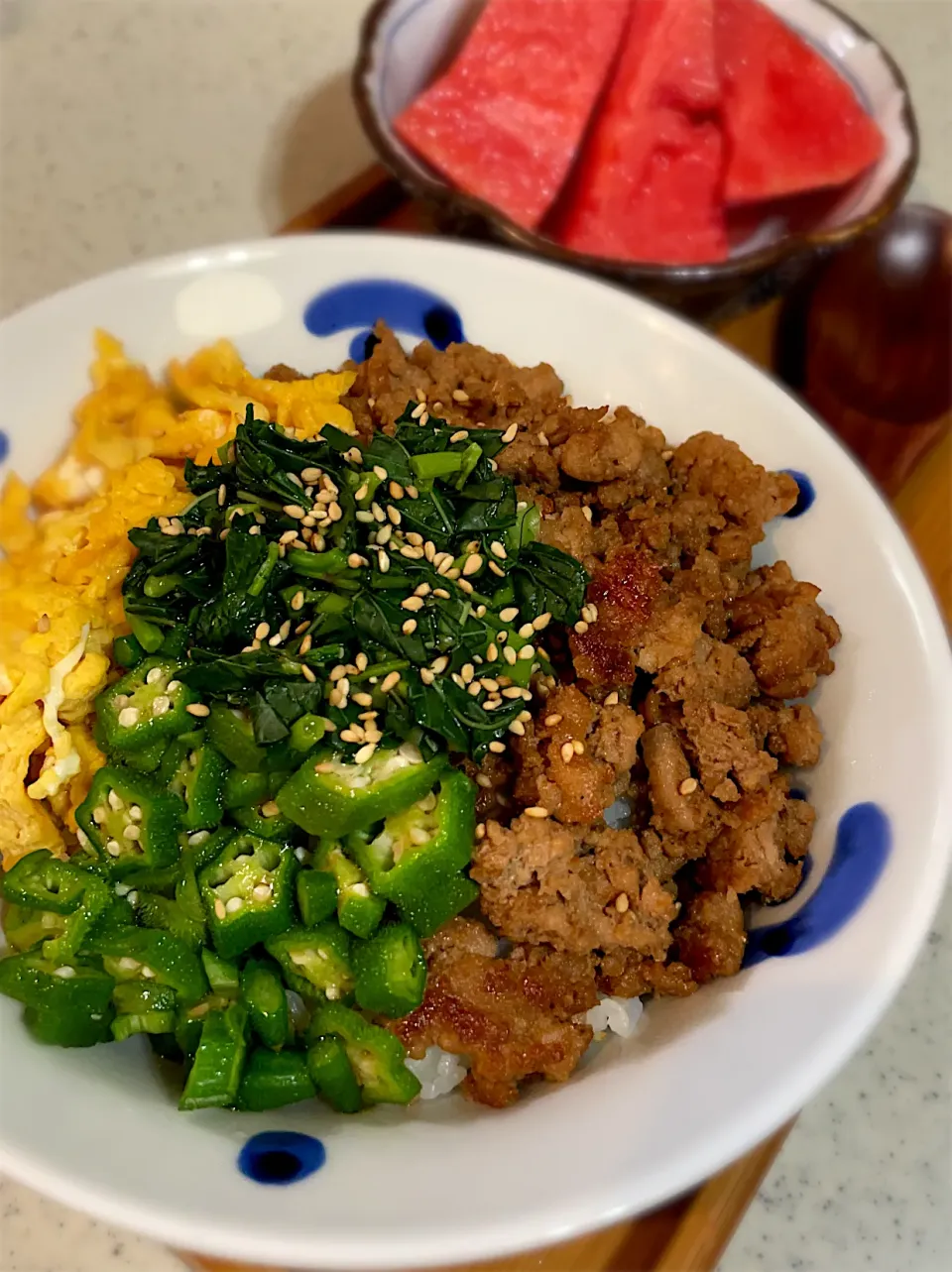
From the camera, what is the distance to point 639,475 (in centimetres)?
156

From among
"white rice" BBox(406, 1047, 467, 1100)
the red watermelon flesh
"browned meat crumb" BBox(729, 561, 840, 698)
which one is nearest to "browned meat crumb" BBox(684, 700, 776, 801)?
"browned meat crumb" BBox(729, 561, 840, 698)

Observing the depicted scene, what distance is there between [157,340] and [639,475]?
0.94 meters

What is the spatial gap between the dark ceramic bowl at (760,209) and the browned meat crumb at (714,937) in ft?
4.25

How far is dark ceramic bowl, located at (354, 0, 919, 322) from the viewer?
78.9 inches

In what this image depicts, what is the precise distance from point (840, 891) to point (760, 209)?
178cm

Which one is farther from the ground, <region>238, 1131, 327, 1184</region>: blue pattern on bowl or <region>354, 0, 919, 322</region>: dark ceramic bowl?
<region>354, 0, 919, 322</region>: dark ceramic bowl

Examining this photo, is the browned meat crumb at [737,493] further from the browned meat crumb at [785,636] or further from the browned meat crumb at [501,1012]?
the browned meat crumb at [501,1012]

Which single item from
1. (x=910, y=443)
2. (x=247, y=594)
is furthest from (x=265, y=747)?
(x=910, y=443)

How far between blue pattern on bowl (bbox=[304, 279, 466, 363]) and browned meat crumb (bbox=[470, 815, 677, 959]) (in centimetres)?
102

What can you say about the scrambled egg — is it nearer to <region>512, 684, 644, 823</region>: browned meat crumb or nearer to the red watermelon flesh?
<region>512, 684, 644, 823</region>: browned meat crumb

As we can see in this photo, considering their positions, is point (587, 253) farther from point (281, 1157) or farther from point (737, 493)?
point (281, 1157)

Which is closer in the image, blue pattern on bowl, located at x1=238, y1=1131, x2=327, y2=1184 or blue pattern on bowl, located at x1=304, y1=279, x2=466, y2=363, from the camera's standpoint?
blue pattern on bowl, located at x1=238, y1=1131, x2=327, y2=1184

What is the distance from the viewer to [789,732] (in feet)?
4.73

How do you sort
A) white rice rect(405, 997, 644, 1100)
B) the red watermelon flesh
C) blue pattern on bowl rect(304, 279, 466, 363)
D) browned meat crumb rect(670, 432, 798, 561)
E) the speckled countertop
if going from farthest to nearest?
the red watermelon flesh, blue pattern on bowl rect(304, 279, 466, 363), the speckled countertop, browned meat crumb rect(670, 432, 798, 561), white rice rect(405, 997, 644, 1100)
